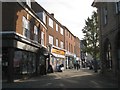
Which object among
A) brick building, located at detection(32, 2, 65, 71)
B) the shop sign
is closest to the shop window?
brick building, located at detection(32, 2, 65, 71)

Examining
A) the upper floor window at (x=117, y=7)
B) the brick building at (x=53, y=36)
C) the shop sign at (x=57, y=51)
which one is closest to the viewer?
the upper floor window at (x=117, y=7)

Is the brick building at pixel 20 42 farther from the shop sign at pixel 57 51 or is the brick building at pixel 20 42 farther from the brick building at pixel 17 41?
the shop sign at pixel 57 51

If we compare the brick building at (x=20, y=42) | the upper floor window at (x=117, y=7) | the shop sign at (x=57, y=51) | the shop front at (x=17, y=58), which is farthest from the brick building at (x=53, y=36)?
the upper floor window at (x=117, y=7)

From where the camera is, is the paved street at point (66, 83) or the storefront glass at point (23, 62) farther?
the storefront glass at point (23, 62)

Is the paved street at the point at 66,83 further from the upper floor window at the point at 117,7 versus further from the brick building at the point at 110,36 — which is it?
the upper floor window at the point at 117,7

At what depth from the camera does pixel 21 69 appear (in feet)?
75.0

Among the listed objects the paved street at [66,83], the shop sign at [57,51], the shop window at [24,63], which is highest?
the shop sign at [57,51]

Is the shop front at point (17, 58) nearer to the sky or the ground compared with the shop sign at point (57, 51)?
nearer to the ground

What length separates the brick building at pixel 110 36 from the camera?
2017 centimetres

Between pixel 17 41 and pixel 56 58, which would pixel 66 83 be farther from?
pixel 56 58

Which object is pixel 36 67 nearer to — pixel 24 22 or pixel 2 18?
pixel 24 22

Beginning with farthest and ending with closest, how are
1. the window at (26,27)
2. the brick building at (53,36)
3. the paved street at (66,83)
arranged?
the brick building at (53,36) → the window at (26,27) → the paved street at (66,83)

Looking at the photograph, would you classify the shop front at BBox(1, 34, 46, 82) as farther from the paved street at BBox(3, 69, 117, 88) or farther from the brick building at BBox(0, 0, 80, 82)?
the paved street at BBox(3, 69, 117, 88)

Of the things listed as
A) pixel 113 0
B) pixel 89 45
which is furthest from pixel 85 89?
pixel 89 45
